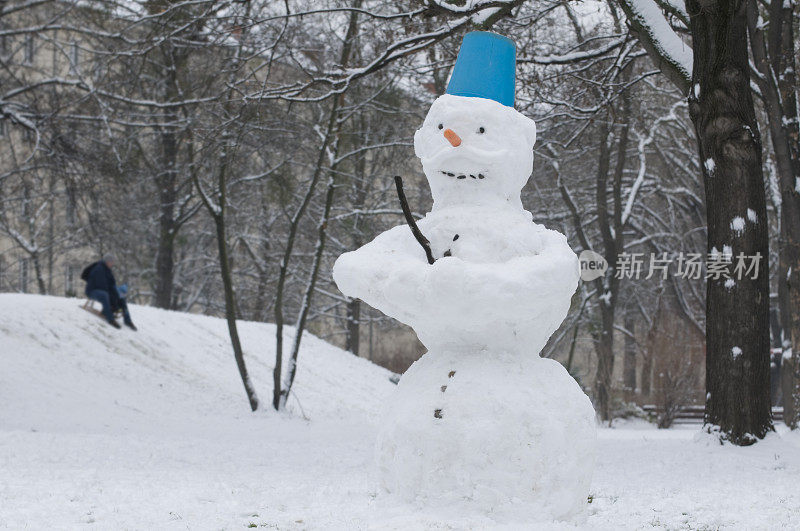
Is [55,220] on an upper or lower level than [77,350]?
upper

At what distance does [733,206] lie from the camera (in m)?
7.65

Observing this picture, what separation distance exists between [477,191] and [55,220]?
24.6 metres

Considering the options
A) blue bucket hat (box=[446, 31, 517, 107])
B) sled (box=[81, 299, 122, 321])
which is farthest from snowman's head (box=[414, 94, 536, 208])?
sled (box=[81, 299, 122, 321])

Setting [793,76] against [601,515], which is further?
[793,76]

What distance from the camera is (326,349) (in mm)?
17766

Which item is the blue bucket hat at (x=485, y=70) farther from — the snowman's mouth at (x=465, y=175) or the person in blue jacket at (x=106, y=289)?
the person in blue jacket at (x=106, y=289)

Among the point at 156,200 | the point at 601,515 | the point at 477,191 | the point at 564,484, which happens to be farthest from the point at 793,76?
the point at 156,200

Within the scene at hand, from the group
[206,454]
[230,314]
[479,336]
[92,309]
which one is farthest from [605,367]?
[479,336]

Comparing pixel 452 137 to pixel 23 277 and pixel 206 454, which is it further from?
pixel 23 277

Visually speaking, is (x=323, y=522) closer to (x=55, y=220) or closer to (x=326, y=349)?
(x=326, y=349)

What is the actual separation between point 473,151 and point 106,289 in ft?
35.1

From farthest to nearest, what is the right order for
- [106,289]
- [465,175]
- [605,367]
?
[605,367], [106,289], [465,175]

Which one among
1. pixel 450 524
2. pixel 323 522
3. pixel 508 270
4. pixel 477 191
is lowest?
pixel 323 522

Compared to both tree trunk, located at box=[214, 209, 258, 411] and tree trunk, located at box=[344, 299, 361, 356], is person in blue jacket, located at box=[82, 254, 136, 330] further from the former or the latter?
tree trunk, located at box=[344, 299, 361, 356]
